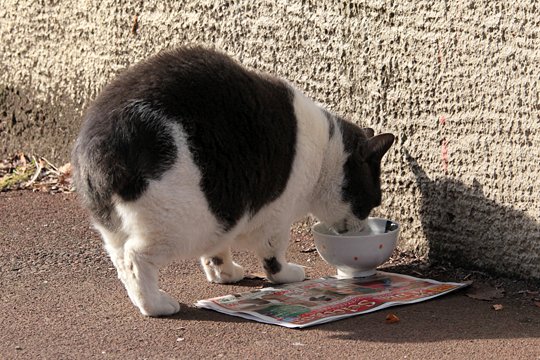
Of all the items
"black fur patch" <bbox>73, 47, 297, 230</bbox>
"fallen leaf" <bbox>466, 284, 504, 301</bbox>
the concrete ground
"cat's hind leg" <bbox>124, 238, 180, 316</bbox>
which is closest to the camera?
the concrete ground

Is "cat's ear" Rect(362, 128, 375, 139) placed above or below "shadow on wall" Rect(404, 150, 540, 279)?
above

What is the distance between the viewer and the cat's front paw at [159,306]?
438 cm

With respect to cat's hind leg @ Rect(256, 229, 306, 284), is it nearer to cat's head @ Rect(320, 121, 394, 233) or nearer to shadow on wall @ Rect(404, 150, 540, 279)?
cat's head @ Rect(320, 121, 394, 233)

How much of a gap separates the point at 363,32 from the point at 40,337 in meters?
2.43

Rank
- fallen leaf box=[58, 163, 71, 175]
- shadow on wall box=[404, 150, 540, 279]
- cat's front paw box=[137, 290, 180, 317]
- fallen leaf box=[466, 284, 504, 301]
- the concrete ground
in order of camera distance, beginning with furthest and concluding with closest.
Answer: fallen leaf box=[58, 163, 71, 175]
shadow on wall box=[404, 150, 540, 279]
fallen leaf box=[466, 284, 504, 301]
cat's front paw box=[137, 290, 180, 317]
the concrete ground

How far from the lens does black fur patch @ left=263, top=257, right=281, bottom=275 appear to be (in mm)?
4879

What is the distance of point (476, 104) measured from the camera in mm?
4867

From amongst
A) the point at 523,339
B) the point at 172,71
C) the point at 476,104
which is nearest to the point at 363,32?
the point at 476,104

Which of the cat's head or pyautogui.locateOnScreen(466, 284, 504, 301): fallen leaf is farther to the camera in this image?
the cat's head

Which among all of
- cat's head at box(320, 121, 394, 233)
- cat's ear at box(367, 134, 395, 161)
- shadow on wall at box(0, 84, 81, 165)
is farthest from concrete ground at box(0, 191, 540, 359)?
shadow on wall at box(0, 84, 81, 165)

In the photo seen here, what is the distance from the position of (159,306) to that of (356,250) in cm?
110

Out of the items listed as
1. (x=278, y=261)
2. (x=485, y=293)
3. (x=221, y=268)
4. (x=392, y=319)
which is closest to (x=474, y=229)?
(x=485, y=293)

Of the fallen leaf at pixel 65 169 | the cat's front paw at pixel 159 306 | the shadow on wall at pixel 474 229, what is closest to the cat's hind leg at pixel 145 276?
the cat's front paw at pixel 159 306

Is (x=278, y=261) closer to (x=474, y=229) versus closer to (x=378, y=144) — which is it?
(x=378, y=144)
